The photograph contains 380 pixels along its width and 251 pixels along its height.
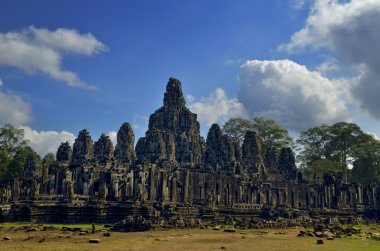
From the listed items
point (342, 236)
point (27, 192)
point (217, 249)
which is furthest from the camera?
point (27, 192)

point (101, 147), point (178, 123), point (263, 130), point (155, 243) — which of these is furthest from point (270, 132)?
point (155, 243)

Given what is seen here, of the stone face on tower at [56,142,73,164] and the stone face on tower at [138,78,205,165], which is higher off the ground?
the stone face on tower at [138,78,205,165]

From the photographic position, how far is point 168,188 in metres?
35.4

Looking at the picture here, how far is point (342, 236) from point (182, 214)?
1175 cm

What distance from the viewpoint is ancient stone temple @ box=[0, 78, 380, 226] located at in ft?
95.1

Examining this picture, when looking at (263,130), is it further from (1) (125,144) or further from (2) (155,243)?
(2) (155,243)

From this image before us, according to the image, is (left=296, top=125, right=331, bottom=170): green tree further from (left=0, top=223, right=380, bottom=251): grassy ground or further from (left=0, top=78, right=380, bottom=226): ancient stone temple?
(left=0, top=223, right=380, bottom=251): grassy ground

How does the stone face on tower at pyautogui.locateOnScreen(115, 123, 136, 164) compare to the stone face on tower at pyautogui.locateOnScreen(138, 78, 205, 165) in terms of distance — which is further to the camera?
the stone face on tower at pyautogui.locateOnScreen(138, 78, 205, 165)

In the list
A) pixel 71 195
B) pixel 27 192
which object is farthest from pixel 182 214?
pixel 27 192

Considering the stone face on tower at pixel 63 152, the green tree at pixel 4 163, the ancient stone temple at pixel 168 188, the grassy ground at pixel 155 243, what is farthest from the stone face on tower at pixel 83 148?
the grassy ground at pixel 155 243

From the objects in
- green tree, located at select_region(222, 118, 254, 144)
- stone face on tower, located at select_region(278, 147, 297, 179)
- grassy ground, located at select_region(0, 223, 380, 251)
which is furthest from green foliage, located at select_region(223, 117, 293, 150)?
grassy ground, located at select_region(0, 223, 380, 251)

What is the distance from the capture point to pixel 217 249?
16.4 metres

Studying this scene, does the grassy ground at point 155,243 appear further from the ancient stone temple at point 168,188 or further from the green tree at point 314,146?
the green tree at point 314,146

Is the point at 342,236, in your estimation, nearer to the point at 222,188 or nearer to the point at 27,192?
the point at 222,188
